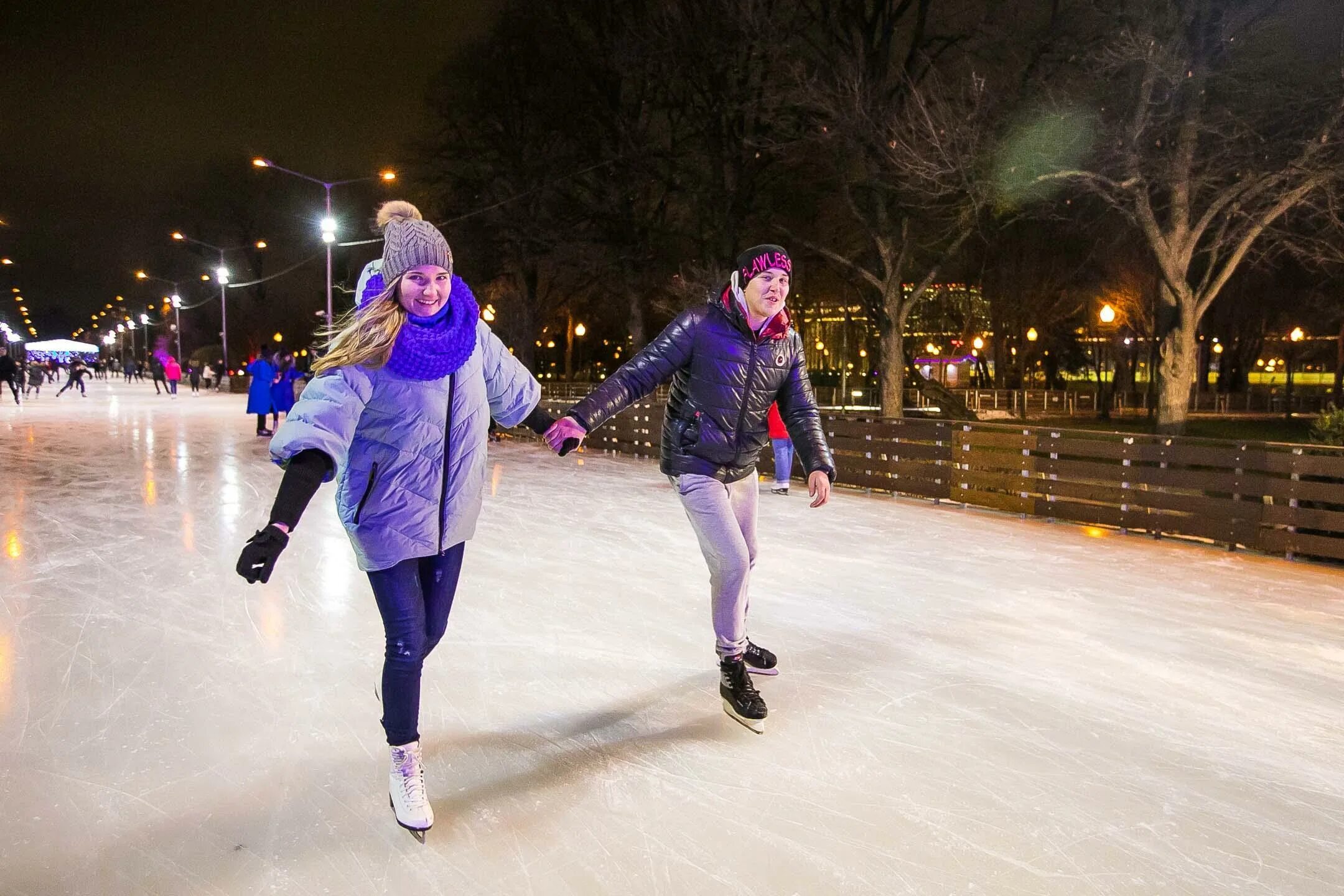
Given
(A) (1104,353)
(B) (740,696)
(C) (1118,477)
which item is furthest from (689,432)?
(A) (1104,353)

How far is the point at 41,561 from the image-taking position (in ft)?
19.4

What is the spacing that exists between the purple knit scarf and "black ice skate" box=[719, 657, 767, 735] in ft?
5.59

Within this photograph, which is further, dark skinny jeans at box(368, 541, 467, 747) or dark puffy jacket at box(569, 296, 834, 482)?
dark puffy jacket at box(569, 296, 834, 482)

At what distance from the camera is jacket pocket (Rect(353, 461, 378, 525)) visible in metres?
2.47

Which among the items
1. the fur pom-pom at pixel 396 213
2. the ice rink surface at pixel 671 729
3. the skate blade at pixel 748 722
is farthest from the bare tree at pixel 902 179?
the fur pom-pom at pixel 396 213

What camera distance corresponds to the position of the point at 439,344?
2498 millimetres

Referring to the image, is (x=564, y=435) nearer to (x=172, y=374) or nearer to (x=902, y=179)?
(x=902, y=179)

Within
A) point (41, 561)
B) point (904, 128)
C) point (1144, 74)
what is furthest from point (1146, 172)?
point (41, 561)

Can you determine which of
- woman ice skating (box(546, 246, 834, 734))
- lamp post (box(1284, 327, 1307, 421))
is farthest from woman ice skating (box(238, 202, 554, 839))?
lamp post (box(1284, 327, 1307, 421))

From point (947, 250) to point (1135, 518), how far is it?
9.27m

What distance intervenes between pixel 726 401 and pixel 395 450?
1.33 metres

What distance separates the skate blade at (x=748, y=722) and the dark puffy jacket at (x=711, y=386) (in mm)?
908

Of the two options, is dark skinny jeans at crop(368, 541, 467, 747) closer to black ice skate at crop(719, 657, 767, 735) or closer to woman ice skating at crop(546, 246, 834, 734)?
woman ice skating at crop(546, 246, 834, 734)

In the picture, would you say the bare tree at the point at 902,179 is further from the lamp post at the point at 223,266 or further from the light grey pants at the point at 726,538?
the lamp post at the point at 223,266
